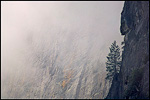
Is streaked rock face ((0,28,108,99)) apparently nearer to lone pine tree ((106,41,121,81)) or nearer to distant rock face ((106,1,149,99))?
lone pine tree ((106,41,121,81))

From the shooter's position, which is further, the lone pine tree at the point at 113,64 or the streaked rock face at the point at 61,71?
the streaked rock face at the point at 61,71

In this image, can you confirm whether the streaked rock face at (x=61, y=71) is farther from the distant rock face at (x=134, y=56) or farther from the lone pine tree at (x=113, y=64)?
the distant rock face at (x=134, y=56)

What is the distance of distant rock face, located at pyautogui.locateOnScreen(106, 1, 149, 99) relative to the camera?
18053mm

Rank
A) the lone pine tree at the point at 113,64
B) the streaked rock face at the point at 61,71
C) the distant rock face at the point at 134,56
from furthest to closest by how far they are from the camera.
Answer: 1. the streaked rock face at the point at 61,71
2. the lone pine tree at the point at 113,64
3. the distant rock face at the point at 134,56

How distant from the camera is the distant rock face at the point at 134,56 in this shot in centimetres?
1805

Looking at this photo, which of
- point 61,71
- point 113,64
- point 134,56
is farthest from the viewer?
point 61,71

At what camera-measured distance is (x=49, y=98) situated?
63344 mm

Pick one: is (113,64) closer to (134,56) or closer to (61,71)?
(134,56)

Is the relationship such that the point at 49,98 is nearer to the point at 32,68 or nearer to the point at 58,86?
the point at 58,86

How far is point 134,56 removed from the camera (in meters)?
20.8

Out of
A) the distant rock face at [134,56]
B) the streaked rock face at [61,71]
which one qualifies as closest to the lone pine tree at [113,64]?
the distant rock face at [134,56]

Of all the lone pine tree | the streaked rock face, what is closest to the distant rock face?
the lone pine tree

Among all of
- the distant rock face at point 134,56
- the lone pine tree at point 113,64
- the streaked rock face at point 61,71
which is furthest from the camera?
the streaked rock face at point 61,71

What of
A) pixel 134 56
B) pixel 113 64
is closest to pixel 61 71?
pixel 113 64
